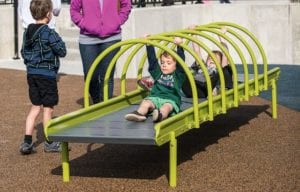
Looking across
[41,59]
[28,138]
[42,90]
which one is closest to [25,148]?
[28,138]

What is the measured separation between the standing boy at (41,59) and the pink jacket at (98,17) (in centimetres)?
145

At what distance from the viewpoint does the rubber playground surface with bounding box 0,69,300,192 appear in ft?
22.0

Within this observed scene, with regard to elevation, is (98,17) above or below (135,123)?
above

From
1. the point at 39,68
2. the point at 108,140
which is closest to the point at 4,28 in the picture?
the point at 39,68

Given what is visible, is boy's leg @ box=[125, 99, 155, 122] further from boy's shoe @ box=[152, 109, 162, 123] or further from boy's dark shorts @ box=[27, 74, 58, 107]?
boy's dark shorts @ box=[27, 74, 58, 107]

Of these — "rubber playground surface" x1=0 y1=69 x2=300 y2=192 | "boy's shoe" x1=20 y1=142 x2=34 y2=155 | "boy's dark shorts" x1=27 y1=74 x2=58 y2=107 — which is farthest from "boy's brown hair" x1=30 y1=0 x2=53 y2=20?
"rubber playground surface" x1=0 y1=69 x2=300 y2=192

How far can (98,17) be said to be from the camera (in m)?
9.37

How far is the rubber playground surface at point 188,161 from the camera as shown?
22.0ft

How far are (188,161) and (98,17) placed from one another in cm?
258

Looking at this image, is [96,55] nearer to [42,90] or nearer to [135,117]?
[42,90]

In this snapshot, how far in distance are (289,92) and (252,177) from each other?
5.63 metres

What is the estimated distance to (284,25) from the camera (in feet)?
53.9

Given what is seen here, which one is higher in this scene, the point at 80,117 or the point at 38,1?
the point at 38,1

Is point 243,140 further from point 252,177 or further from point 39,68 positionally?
point 39,68
